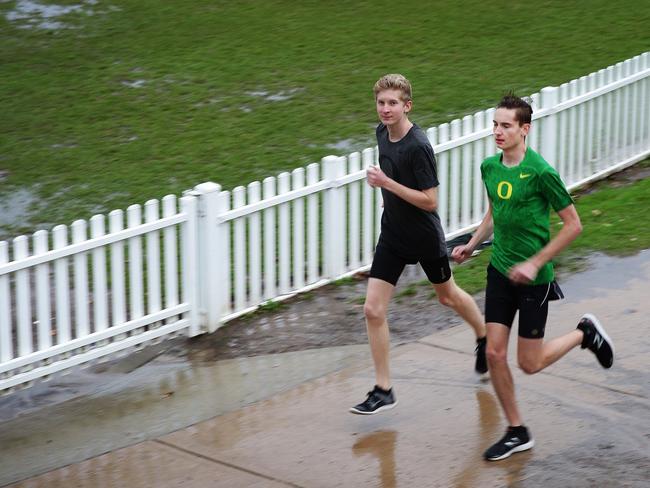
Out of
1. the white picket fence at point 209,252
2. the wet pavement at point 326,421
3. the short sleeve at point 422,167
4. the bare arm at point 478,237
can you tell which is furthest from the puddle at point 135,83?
the bare arm at point 478,237

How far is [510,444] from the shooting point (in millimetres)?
5438

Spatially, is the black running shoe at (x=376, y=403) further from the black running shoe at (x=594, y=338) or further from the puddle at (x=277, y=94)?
the puddle at (x=277, y=94)

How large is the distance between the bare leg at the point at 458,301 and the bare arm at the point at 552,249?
1144mm

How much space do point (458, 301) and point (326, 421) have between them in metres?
1.05

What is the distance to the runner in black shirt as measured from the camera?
5758 millimetres

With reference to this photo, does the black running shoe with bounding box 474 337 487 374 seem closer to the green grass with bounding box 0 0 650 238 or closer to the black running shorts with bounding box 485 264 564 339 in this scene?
the black running shorts with bounding box 485 264 564 339

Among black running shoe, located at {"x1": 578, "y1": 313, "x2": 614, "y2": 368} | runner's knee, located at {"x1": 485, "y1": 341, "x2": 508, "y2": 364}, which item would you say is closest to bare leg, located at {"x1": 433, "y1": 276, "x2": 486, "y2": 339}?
black running shoe, located at {"x1": 578, "y1": 313, "x2": 614, "y2": 368}

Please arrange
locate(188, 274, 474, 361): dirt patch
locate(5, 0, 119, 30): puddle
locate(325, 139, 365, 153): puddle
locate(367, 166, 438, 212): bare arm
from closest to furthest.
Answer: locate(367, 166, 438, 212): bare arm → locate(188, 274, 474, 361): dirt patch → locate(325, 139, 365, 153): puddle → locate(5, 0, 119, 30): puddle

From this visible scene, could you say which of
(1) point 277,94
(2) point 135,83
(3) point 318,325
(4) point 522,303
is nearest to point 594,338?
(4) point 522,303

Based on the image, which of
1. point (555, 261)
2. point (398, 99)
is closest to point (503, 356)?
point (398, 99)

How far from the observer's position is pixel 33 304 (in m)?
8.29

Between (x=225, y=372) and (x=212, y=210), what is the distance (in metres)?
1.15

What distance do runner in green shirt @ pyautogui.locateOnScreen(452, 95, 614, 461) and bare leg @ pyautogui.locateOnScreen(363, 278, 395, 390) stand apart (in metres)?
0.64

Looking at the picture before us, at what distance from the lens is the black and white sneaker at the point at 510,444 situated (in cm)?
542
